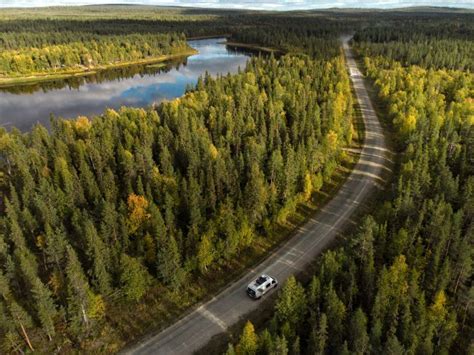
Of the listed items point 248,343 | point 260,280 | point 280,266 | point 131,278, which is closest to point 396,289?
point 280,266

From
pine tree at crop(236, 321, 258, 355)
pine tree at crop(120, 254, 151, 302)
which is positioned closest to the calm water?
pine tree at crop(120, 254, 151, 302)

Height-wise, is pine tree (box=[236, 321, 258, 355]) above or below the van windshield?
above

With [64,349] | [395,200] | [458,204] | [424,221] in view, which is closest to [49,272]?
[64,349]

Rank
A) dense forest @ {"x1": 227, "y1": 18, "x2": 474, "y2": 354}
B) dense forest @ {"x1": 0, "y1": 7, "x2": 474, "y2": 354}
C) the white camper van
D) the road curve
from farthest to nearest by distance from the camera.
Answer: the white camper van < the road curve < dense forest @ {"x1": 0, "y1": 7, "x2": 474, "y2": 354} < dense forest @ {"x1": 227, "y1": 18, "x2": 474, "y2": 354}

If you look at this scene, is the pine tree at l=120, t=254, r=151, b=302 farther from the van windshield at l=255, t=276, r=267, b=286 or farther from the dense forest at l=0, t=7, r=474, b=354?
the van windshield at l=255, t=276, r=267, b=286

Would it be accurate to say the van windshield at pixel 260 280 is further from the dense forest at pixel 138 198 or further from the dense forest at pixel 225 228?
the dense forest at pixel 138 198

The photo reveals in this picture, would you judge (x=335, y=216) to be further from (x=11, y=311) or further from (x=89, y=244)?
(x=11, y=311)

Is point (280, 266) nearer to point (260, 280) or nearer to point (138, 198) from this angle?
point (260, 280)
